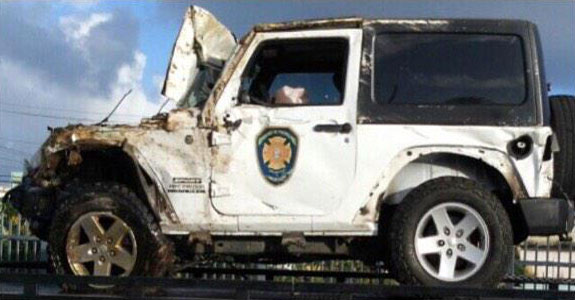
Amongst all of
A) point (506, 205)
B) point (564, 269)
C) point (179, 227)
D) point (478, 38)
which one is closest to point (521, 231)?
point (506, 205)

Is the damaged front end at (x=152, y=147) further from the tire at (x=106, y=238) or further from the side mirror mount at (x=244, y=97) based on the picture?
the side mirror mount at (x=244, y=97)

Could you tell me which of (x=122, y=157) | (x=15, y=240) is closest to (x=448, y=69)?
(x=122, y=157)

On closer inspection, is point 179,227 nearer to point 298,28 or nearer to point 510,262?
point 298,28

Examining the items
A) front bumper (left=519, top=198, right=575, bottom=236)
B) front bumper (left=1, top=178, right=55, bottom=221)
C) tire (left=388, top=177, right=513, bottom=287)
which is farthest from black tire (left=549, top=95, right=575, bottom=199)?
front bumper (left=1, top=178, right=55, bottom=221)

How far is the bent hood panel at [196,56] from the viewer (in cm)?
674

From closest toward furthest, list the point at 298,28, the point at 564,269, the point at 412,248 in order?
the point at 412,248
the point at 298,28
the point at 564,269

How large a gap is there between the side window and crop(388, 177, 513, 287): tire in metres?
0.87

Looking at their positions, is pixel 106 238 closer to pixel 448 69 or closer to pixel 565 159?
pixel 448 69

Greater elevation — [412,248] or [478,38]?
[478,38]

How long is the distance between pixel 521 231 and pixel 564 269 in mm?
5775

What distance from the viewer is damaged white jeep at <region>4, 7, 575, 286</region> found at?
20.2ft

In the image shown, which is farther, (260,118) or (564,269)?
(564,269)

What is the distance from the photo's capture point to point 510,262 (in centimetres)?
618

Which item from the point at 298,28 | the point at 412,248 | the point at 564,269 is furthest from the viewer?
the point at 564,269
